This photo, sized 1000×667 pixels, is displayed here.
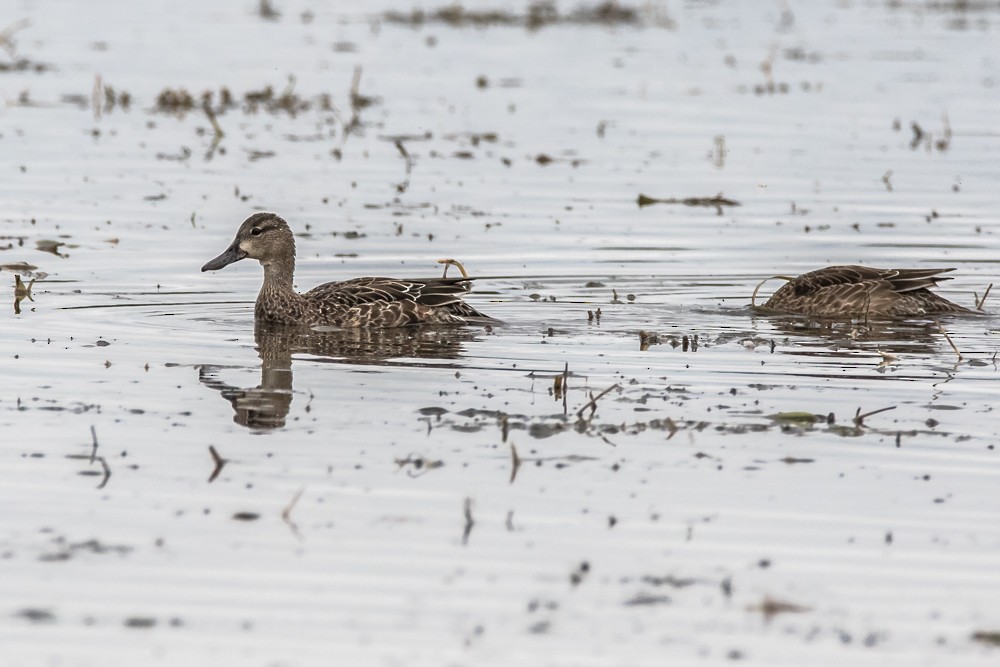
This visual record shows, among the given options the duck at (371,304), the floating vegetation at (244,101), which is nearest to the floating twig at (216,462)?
the duck at (371,304)

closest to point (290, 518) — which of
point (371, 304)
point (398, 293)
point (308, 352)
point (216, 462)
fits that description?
point (216, 462)

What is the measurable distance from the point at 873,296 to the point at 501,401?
5401 millimetres

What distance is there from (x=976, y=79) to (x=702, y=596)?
28079 mm

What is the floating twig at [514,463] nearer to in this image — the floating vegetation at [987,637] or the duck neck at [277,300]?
the floating vegetation at [987,637]

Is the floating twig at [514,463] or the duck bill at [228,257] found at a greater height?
the duck bill at [228,257]

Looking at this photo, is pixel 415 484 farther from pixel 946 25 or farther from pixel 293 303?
pixel 946 25

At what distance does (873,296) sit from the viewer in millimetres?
16062

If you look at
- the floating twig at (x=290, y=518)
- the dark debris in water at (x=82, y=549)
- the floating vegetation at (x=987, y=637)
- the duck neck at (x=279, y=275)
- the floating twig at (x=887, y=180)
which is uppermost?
the floating twig at (x=887, y=180)

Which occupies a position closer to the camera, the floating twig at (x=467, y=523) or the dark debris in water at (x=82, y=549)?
the dark debris in water at (x=82, y=549)

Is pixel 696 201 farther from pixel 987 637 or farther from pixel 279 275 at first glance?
pixel 987 637

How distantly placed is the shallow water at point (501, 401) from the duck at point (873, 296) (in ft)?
0.92

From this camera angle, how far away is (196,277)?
1773 centimetres

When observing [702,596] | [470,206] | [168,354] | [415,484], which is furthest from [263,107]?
[702,596]

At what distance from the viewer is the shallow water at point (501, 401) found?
7.89 metres
